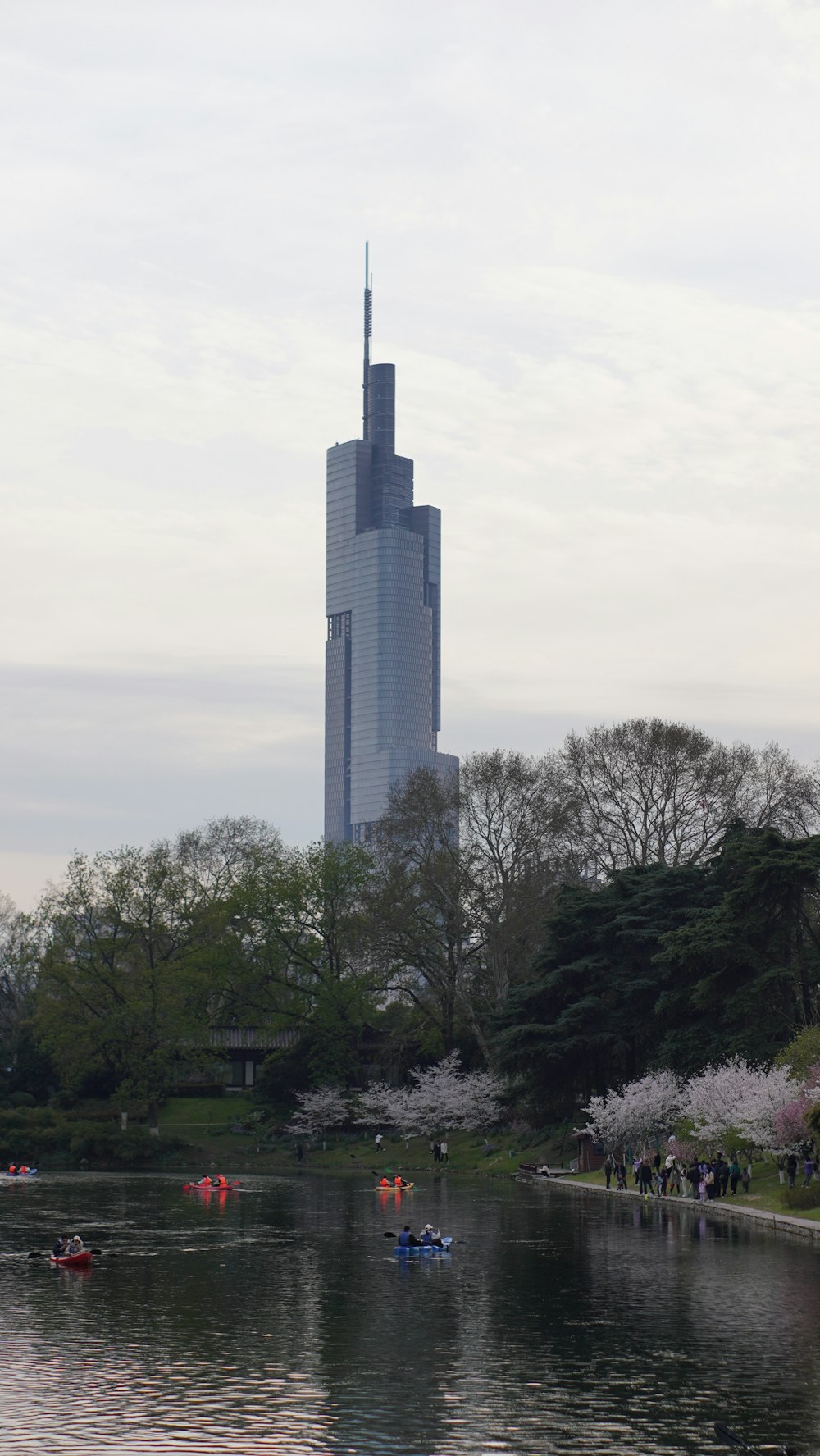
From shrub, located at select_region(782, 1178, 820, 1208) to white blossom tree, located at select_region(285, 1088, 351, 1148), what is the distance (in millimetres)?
51492

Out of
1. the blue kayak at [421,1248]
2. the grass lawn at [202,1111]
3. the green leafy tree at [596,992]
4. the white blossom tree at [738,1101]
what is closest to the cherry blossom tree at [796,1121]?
the white blossom tree at [738,1101]

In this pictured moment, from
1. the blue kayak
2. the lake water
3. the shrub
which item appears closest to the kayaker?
the blue kayak

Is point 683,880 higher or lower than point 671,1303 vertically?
higher

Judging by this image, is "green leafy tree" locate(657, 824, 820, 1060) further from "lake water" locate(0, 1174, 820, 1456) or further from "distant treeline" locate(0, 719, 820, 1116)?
"lake water" locate(0, 1174, 820, 1456)

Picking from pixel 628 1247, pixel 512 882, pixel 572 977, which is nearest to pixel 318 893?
pixel 512 882

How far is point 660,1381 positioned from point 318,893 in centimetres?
8016

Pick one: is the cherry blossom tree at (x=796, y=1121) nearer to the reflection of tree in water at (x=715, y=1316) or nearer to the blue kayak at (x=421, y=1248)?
the reflection of tree in water at (x=715, y=1316)

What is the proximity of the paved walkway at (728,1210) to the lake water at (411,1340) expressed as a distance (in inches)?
42.7

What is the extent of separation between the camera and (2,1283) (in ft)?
121

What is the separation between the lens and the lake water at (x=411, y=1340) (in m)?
21.1

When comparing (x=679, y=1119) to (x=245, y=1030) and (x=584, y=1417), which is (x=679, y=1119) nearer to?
(x=584, y=1417)

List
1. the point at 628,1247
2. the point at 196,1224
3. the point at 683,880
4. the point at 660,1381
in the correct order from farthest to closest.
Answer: the point at 683,880
the point at 196,1224
the point at 628,1247
the point at 660,1381

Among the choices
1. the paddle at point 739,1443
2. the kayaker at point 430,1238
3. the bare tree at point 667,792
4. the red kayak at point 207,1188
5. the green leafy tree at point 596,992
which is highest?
the bare tree at point 667,792

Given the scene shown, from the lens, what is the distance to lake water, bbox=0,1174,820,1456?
21.1 meters
